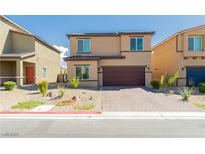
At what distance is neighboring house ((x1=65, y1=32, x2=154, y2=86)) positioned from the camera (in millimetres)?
20922

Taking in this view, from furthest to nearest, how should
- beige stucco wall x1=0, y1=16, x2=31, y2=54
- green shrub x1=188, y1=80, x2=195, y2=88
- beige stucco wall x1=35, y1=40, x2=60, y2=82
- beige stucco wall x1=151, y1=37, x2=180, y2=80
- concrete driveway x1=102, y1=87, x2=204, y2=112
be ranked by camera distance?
beige stucco wall x1=35, y1=40, x2=60, y2=82 → beige stucco wall x1=151, y1=37, x2=180, y2=80 → beige stucco wall x1=0, y1=16, x2=31, y2=54 → green shrub x1=188, y1=80, x2=195, y2=88 → concrete driveway x1=102, y1=87, x2=204, y2=112

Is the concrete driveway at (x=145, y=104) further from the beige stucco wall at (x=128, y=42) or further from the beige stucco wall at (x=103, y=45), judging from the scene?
the beige stucco wall at (x=103, y=45)

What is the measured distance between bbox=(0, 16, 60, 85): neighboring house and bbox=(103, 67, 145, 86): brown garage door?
8.87 metres

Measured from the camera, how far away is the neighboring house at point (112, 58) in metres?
20.9

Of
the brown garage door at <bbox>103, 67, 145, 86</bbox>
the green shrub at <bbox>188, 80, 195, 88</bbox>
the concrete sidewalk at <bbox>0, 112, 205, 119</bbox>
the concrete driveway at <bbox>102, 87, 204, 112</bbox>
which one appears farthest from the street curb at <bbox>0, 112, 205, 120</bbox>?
the green shrub at <bbox>188, 80, 195, 88</bbox>

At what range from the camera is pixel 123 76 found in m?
21.8

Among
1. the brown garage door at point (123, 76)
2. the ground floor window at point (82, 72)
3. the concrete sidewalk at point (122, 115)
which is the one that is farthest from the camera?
the brown garage door at point (123, 76)

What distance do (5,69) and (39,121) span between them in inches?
637

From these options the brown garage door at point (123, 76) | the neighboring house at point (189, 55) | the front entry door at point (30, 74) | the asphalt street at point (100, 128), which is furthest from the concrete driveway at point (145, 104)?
the front entry door at point (30, 74)

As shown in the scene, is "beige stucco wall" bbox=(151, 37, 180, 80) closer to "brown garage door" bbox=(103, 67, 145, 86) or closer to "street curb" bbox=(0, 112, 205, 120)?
"brown garage door" bbox=(103, 67, 145, 86)

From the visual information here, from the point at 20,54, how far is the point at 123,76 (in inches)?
470

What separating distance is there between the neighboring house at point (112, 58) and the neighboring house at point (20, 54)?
477 centimetres
